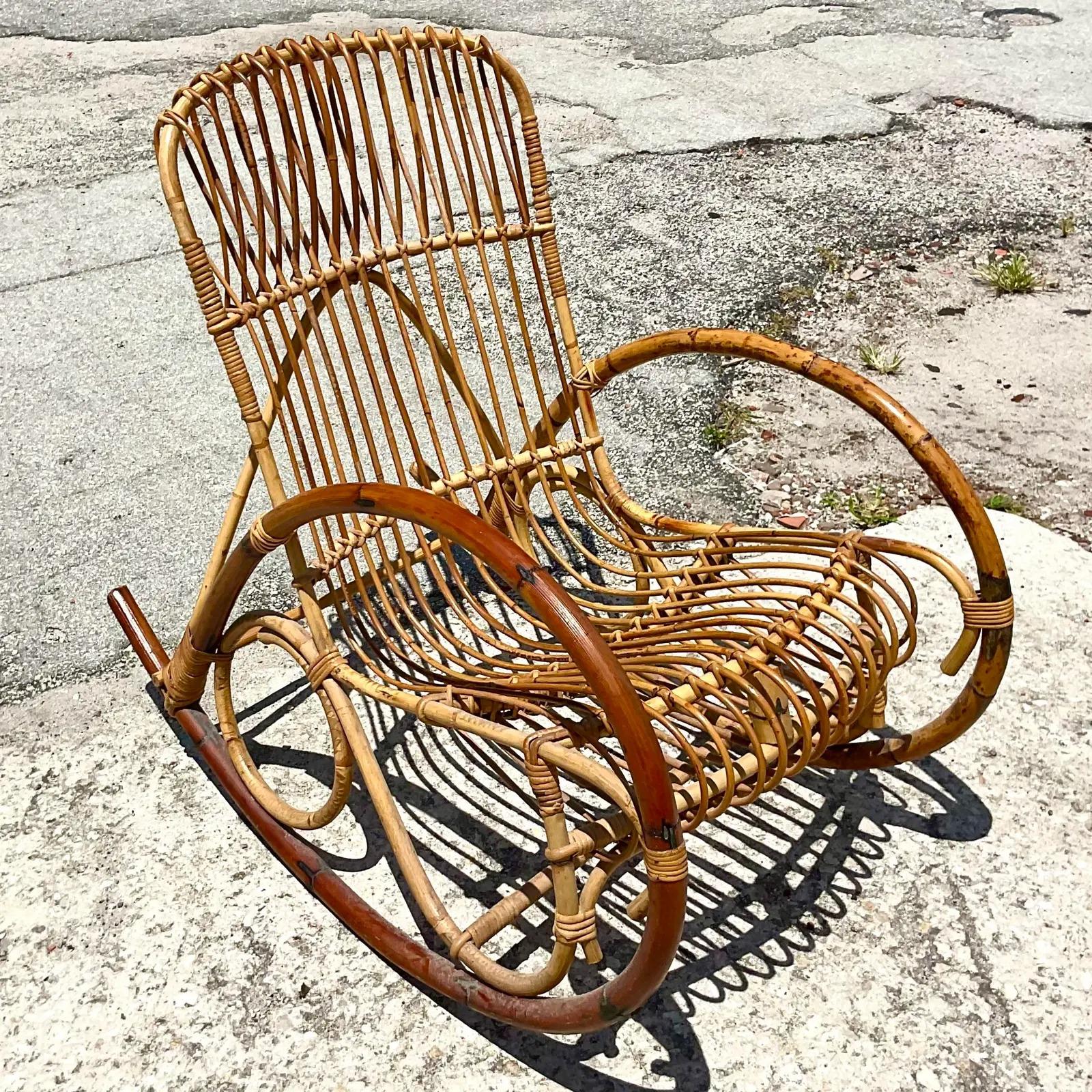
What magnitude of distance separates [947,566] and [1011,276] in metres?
1.97

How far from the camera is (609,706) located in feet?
4.13

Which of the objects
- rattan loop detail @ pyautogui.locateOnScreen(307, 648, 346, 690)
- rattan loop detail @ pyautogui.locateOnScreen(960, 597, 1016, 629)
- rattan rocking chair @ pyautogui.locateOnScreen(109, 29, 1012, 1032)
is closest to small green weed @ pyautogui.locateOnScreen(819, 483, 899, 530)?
rattan rocking chair @ pyautogui.locateOnScreen(109, 29, 1012, 1032)

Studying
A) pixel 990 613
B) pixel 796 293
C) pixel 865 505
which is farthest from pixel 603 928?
pixel 796 293

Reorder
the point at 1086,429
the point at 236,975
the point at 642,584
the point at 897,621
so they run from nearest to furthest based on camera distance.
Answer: the point at 236,975
the point at 642,584
the point at 897,621
the point at 1086,429

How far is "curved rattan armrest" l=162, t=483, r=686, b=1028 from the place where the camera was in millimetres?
1259

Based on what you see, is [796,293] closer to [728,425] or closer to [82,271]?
[728,425]

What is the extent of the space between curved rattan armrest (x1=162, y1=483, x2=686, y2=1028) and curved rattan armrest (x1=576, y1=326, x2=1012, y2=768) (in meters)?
0.59

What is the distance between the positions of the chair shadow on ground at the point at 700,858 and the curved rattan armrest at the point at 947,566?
17 cm

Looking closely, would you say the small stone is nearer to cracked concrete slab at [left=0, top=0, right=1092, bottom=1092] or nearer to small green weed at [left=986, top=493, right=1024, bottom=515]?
cracked concrete slab at [left=0, top=0, right=1092, bottom=1092]

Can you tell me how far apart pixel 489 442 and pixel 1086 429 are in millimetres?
1577

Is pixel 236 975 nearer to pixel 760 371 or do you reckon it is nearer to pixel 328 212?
pixel 760 371

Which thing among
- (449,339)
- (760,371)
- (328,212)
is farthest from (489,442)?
(328,212)

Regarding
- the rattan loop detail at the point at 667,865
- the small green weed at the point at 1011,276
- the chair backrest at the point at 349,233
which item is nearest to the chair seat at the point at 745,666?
the rattan loop detail at the point at 667,865

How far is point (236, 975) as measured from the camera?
5.69ft
